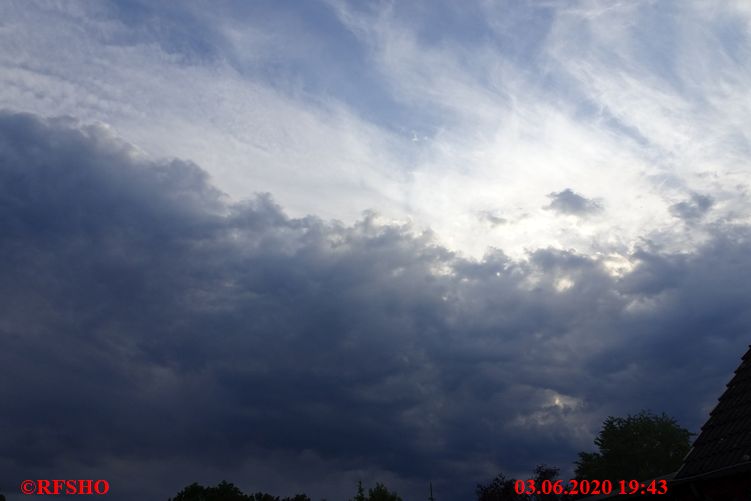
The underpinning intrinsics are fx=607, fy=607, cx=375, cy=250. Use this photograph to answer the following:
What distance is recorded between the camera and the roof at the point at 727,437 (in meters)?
21.2

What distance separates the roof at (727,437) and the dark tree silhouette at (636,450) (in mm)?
59579

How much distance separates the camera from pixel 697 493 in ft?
74.2

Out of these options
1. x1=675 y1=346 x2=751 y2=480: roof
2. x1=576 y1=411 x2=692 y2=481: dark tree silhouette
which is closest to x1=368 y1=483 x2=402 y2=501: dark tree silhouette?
x1=576 y1=411 x2=692 y2=481: dark tree silhouette

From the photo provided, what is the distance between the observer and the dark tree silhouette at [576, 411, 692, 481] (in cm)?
8044

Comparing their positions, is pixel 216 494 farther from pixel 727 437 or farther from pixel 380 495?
pixel 727 437

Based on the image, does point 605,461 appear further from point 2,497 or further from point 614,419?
point 2,497

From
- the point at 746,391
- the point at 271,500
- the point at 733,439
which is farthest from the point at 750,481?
the point at 271,500

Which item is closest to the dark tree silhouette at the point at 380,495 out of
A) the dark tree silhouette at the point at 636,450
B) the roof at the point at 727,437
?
the dark tree silhouette at the point at 636,450

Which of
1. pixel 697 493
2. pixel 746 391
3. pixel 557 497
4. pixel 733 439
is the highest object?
pixel 746 391

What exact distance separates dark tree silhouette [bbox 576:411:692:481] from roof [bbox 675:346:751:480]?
59.6m

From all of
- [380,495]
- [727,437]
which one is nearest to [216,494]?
[380,495]

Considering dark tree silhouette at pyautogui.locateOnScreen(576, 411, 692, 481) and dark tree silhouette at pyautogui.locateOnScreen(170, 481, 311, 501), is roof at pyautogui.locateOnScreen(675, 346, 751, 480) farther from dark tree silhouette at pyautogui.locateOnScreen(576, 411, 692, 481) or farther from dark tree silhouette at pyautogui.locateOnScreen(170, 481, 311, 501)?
dark tree silhouette at pyautogui.locateOnScreen(170, 481, 311, 501)

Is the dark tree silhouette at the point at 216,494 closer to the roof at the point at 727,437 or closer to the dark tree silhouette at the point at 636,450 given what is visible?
the dark tree silhouette at the point at 636,450

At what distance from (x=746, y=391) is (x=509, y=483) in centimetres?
6429
